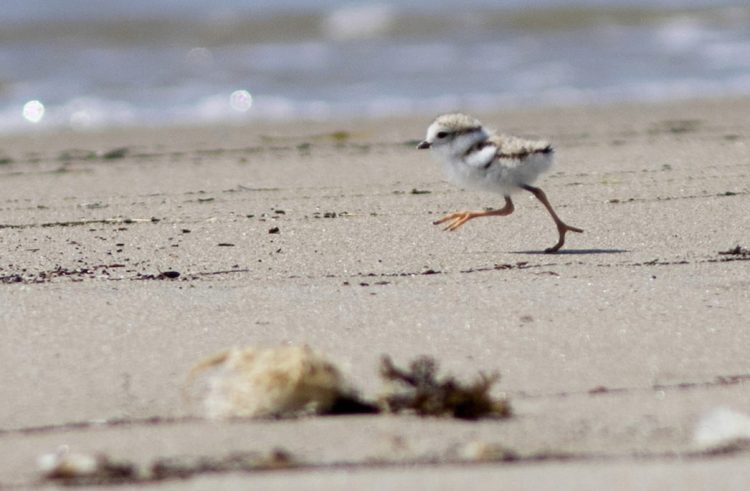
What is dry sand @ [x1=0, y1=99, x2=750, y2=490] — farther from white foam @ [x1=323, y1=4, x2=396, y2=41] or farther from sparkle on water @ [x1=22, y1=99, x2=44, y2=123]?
white foam @ [x1=323, y1=4, x2=396, y2=41]

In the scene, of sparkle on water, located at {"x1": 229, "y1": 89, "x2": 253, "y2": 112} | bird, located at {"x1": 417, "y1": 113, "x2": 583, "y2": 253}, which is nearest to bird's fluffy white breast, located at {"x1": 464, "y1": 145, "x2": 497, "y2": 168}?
bird, located at {"x1": 417, "y1": 113, "x2": 583, "y2": 253}

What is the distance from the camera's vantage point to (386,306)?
15.1ft

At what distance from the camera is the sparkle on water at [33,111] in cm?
1277

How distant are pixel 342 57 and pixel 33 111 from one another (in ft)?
16.8

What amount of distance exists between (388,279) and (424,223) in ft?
4.06

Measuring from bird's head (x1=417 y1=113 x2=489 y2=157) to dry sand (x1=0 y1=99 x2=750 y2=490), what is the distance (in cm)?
38

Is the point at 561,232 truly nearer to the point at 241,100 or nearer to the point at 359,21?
the point at 241,100

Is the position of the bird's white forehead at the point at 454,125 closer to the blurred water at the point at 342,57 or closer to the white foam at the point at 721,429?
the white foam at the point at 721,429

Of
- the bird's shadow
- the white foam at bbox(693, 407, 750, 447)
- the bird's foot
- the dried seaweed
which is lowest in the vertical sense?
the white foam at bbox(693, 407, 750, 447)

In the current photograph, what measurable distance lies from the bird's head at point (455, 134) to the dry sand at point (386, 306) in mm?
→ 380

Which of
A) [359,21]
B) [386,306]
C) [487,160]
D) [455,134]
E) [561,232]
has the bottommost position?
[386,306]

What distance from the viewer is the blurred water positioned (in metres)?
13.3

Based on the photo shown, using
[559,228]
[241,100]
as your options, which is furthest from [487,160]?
[241,100]

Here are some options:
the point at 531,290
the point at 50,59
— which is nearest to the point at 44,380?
the point at 531,290
